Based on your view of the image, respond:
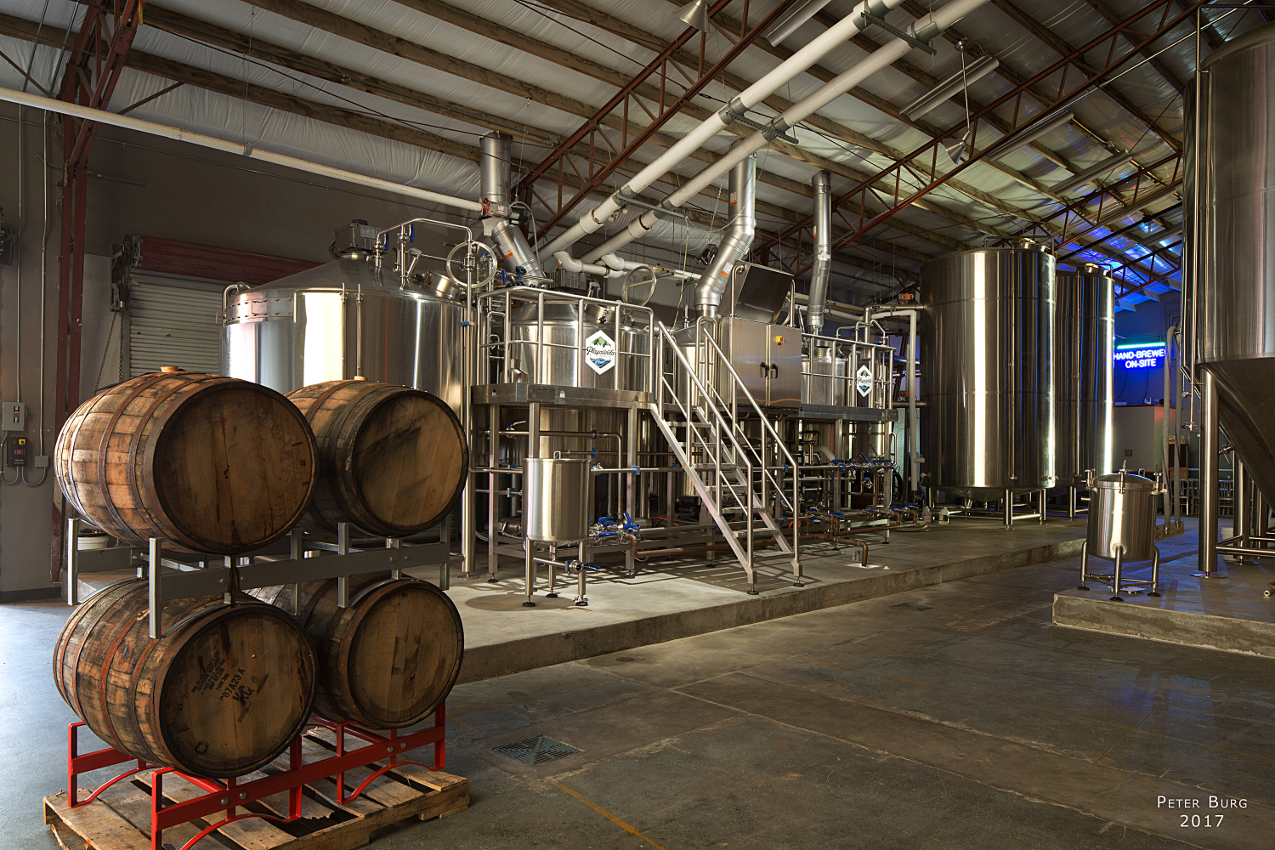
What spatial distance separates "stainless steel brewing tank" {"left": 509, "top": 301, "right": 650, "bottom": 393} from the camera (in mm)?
10016

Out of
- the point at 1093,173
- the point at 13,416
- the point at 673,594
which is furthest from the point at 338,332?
the point at 1093,173

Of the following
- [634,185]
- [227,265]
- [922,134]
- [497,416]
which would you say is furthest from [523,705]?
[922,134]

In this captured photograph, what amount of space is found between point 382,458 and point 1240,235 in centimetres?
857

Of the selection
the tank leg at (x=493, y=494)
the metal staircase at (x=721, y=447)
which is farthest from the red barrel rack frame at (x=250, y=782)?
the metal staircase at (x=721, y=447)

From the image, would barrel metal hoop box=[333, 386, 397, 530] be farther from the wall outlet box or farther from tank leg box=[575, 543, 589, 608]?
the wall outlet box

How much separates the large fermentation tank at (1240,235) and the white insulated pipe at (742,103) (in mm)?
3554

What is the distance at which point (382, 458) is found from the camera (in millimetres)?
3562

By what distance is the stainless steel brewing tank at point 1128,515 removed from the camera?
7.63 m

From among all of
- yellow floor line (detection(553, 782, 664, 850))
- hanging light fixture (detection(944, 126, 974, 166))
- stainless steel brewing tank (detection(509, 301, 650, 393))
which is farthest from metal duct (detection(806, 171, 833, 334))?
yellow floor line (detection(553, 782, 664, 850))

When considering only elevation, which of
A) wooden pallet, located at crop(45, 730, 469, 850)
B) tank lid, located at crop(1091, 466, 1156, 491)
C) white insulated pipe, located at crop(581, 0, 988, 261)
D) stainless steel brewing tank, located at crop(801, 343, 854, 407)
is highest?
white insulated pipe, located at crop(581, 0, 988, 261)

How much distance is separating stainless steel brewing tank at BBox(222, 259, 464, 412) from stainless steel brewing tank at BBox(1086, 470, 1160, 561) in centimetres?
673

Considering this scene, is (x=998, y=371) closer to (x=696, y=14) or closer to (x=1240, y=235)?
(x=1240, y=235)

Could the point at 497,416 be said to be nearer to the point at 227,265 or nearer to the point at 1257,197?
the point at 227,265

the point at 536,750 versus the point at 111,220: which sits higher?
the point at 111,220
